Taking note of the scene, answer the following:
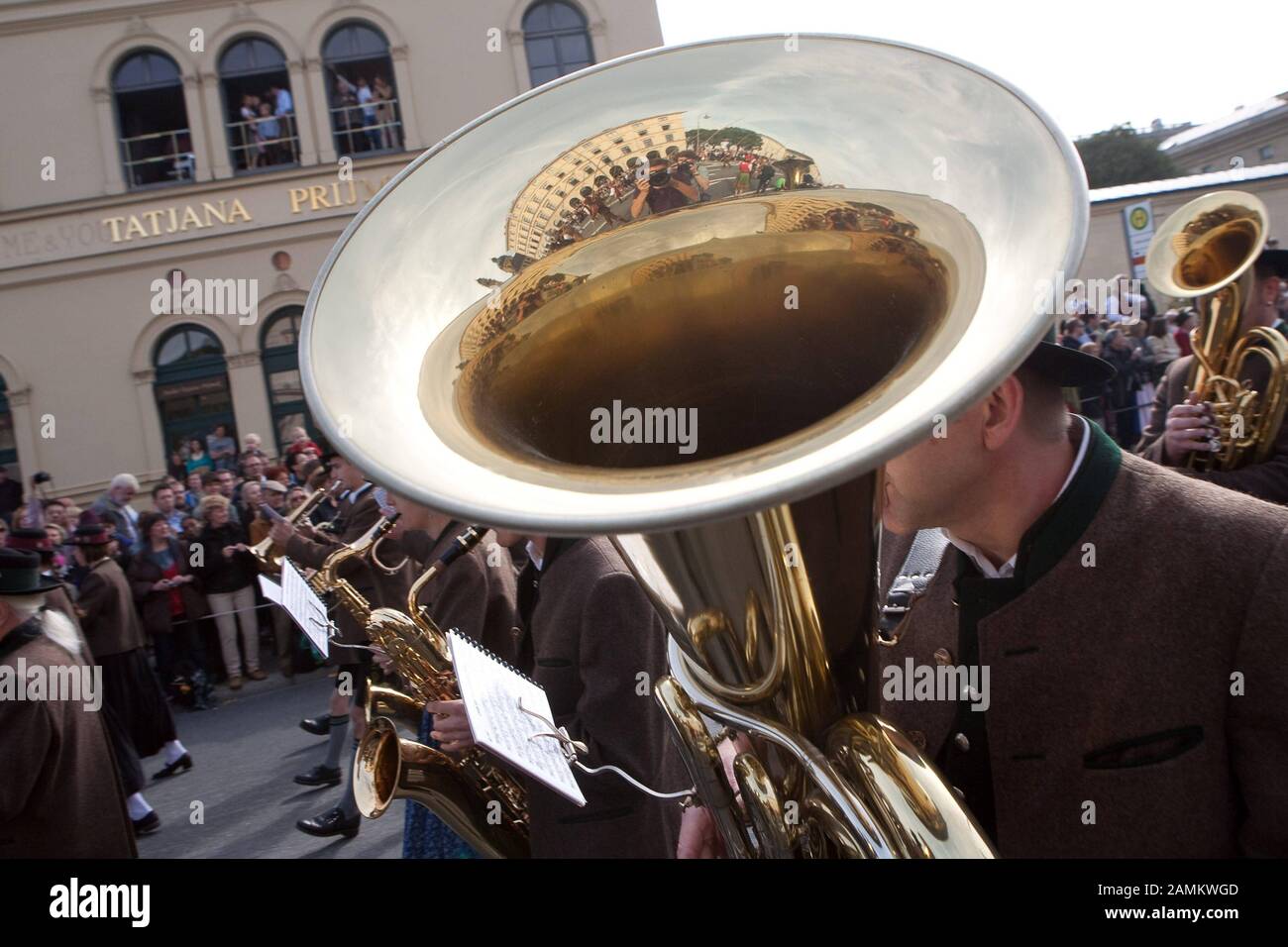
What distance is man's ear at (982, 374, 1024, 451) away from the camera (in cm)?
168

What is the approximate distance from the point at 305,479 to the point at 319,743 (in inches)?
103

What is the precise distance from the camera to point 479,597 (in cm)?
339

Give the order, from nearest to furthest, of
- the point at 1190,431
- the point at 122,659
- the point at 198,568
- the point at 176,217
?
the point at 1190,431
the point at 122,659
the point at 198,568
the point at 176,217

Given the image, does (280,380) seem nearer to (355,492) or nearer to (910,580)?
(355,492)

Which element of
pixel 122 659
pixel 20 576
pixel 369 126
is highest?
pixel 369 126

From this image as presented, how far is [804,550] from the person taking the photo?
1438 mm

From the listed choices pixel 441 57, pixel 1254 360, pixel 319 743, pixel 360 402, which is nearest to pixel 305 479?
pixel 319 743

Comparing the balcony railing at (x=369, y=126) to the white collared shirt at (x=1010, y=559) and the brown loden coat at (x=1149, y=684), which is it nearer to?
the white collared shirt at (x=1010, y=559)

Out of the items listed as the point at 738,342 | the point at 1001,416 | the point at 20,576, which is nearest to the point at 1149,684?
the point at 1001,416

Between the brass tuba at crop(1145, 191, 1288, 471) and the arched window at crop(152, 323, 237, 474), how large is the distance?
43.9 feet

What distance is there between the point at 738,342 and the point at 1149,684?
776 millimetres

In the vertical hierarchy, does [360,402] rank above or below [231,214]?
below
